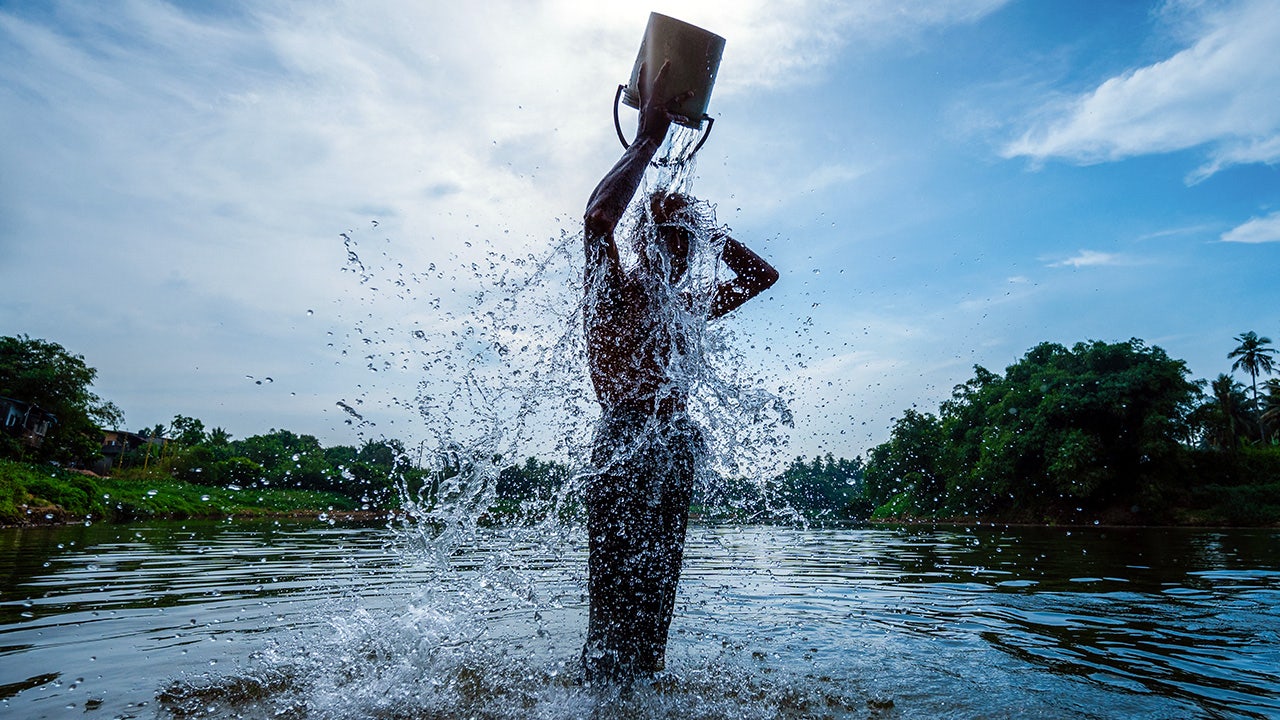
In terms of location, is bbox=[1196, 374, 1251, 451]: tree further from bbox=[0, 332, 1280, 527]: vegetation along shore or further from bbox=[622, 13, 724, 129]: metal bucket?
bbox=[622, 13, 724, 129]: metal bucket

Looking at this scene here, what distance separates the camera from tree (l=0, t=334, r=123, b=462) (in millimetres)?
33875

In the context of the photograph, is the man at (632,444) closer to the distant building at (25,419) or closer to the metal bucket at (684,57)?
the metal bucket at (684,57)

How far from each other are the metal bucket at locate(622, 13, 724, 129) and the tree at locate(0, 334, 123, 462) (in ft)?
127

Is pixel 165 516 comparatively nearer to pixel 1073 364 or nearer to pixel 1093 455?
pixel 1093 455

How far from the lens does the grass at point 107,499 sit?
66.0ft

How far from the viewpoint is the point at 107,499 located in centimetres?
2442

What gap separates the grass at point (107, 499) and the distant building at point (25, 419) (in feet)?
20.3

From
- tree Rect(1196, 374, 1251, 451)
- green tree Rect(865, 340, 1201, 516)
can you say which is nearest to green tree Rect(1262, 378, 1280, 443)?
tree Rect(1196, 374, 1251, 451)

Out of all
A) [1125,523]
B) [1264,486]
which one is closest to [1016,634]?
[1125,523]

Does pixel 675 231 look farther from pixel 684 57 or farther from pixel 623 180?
pixel 684 57

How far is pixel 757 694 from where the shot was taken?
3229 mm

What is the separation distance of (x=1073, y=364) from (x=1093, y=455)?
9.03 metres

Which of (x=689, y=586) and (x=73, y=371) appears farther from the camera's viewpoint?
(x=73, y=371)

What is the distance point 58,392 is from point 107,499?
1760cm
